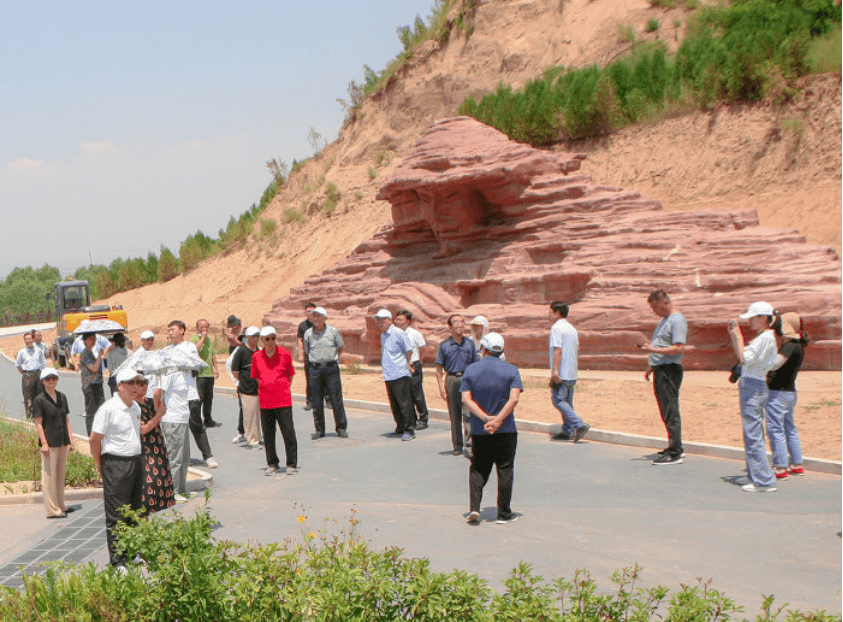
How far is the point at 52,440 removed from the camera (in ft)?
28.4

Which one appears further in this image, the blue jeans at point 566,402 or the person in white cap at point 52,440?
the blue jeans at point 566,402

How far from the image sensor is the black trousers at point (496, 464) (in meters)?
7.24

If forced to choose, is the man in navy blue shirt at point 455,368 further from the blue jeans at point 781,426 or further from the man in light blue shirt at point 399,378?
the blue jeans at point 781,426

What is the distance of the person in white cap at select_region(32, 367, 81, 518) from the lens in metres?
8.50

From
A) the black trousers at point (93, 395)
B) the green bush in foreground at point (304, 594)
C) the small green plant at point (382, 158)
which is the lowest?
the green bush in foreground at point (304, 594)

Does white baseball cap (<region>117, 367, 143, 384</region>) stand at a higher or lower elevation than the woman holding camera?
higher

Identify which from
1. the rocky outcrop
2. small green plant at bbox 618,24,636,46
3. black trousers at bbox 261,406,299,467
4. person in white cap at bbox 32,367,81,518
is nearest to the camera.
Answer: person in white cap at bbox 32,367,81,518

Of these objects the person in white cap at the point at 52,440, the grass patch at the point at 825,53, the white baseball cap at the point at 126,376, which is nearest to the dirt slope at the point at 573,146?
the grass patch at the point at 825,53

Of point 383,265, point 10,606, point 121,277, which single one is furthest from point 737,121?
point 121,277

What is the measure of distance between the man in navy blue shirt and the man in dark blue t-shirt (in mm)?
2867

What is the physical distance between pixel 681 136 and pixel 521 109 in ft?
26.5

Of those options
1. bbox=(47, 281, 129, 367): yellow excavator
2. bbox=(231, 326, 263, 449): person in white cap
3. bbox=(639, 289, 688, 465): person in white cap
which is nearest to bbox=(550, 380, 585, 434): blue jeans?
bbox=(639, 289, 688, 465): person in white cap

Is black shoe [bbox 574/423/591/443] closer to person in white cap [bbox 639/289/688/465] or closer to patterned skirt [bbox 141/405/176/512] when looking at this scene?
person in white cap [bbox 639/289/688/465]

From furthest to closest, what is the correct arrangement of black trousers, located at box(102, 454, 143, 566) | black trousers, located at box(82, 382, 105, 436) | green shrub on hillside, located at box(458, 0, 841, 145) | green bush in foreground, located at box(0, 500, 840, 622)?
green shrub on hillside, located at box(458, 0, 841, 145)
black trousers, located at box(82, 382, 105, 436)
black trousers, located at box(102, 454, 143, 566)
green bush in foreground, located at box(0, 500, 840, 622)
